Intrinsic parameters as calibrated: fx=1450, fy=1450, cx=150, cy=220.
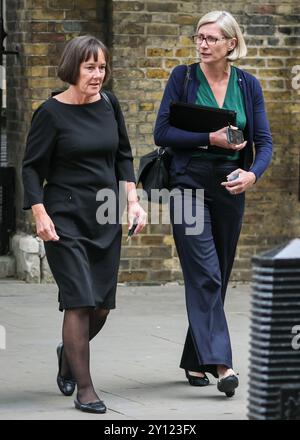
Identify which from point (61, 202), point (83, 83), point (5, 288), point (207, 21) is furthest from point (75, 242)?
point (5, 288)

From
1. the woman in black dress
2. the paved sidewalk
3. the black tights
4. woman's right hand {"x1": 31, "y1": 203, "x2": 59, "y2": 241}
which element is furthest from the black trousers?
woman's right hand {"x1": 31, "y1": 203, "x2": 59, "y2": 241}

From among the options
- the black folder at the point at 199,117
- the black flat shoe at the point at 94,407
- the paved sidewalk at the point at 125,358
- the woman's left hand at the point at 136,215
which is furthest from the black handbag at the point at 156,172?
the black flat shoe at the point at 94,407

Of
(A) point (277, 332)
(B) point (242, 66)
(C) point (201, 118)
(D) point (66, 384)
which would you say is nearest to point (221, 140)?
(C) point (201, 118)

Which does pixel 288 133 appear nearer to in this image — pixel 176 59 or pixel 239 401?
pixel 176 59

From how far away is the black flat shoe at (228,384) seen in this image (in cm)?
745

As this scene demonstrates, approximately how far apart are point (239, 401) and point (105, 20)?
15.3 feet

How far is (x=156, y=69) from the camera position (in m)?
11.1

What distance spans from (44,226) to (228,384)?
1.28m

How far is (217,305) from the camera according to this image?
767 cm

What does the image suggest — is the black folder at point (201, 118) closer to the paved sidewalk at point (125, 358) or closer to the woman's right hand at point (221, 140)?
the woman's right hand at point (221, 140)

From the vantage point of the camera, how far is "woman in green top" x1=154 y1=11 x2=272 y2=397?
7.61 m
